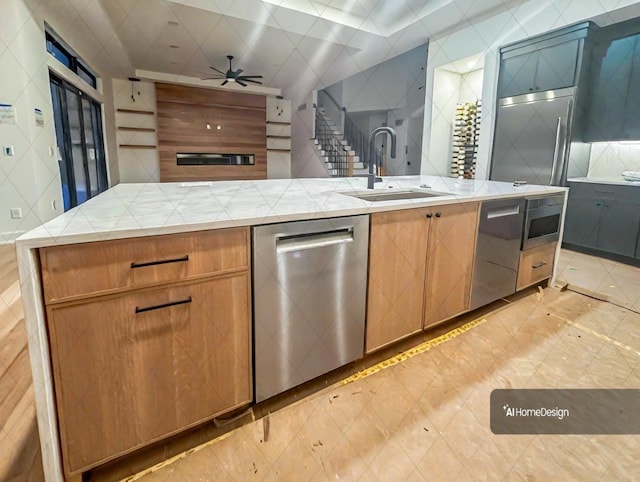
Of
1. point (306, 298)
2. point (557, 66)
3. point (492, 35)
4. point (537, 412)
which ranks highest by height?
point (492, 35)

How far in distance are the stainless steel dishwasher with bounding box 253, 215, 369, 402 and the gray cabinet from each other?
11.2 feet

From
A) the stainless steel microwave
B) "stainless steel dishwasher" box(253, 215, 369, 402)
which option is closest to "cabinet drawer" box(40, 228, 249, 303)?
"stainless steel dishwasher" box(253, 215, 369, 402)

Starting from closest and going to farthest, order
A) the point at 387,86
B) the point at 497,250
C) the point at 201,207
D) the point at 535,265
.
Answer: the point at 201,207 → the point at 497,250 → the point at 535,265 → the point at 387,86

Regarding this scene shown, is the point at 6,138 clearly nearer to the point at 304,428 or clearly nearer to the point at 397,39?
the point at 304,428

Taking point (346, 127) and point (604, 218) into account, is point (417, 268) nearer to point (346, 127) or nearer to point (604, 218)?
point (604, 218)

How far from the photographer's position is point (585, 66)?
3.58 meters

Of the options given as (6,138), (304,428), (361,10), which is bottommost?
(304,428)

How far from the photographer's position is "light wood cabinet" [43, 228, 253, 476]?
3.27 ft

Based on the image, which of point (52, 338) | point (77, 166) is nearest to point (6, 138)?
point (77, 166)

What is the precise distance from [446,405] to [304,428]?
632 mm

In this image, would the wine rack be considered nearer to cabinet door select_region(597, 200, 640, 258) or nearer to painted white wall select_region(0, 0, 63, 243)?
cabinet door select_region(597, 200, 640, 258)

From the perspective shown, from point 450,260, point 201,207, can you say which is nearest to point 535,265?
point 450,260

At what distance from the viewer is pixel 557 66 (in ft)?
12.2

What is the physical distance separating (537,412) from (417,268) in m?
0.80
